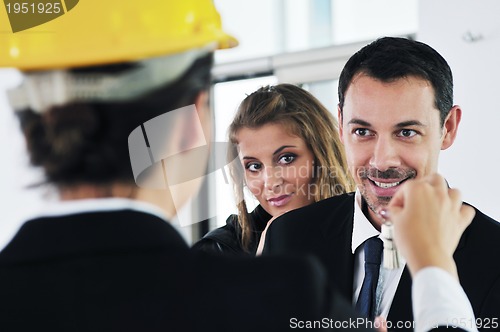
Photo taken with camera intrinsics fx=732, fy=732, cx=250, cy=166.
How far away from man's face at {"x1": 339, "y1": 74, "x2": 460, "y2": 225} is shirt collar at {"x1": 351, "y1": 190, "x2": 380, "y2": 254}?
31 millimetres

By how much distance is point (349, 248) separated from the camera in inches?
79.4

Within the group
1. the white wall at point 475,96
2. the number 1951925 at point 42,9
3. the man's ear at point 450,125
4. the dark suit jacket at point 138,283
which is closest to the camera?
the dark suit jacket at point 138,283

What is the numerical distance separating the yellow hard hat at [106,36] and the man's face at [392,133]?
1136 millimetres

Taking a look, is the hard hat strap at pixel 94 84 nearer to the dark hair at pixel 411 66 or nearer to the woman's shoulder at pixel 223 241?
the dark hair at pixel 411 66

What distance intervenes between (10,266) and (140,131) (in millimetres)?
228

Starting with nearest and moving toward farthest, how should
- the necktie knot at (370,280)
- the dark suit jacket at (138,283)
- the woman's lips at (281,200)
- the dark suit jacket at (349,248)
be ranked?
the dark suit jacket at (138,283), the dark suit jacket at (349,248), the necktie knot at (370,280), the woman's lips at (281,200)

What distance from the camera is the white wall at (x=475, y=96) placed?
3.51 m

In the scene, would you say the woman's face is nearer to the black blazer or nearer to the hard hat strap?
the black blazer

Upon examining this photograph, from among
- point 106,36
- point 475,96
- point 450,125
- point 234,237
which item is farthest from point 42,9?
point 475,96

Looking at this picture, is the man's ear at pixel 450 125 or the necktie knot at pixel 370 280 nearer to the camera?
the necktie knot at pixel 370 280

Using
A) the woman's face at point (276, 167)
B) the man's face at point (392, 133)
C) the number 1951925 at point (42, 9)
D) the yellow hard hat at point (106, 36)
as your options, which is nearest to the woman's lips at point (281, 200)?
the woman's face at point (276, 167)

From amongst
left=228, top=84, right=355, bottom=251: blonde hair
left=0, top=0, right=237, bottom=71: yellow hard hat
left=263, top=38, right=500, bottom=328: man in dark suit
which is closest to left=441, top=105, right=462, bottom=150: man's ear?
left=263, top=38, right=500, bottom=328: man in dark suit

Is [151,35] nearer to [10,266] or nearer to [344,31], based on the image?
[10,266]

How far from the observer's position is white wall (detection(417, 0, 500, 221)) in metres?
3.51
